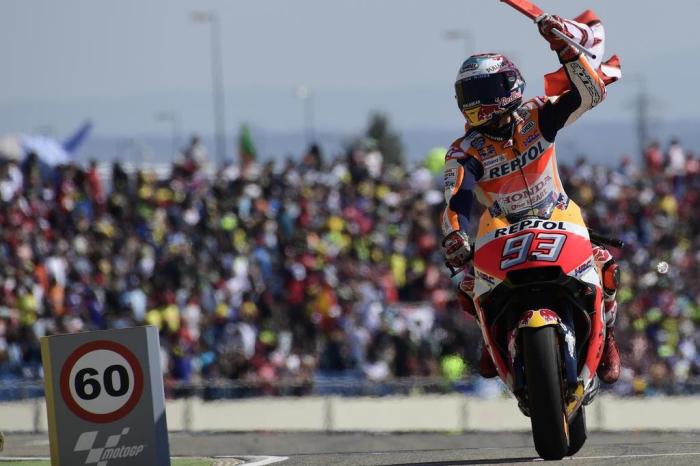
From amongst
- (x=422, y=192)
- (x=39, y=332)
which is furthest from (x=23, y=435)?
(x=422, y=192)

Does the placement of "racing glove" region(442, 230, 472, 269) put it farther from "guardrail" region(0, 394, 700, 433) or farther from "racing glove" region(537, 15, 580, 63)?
"guardrail" region(0, 394, 700, 433)

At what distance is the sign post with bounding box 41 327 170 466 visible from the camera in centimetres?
838

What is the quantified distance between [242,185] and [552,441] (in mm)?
17773

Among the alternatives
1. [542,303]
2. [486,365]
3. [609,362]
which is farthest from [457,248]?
[609,362]

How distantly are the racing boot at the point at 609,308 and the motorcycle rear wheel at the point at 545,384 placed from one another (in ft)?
3.06

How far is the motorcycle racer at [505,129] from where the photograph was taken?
363 inches

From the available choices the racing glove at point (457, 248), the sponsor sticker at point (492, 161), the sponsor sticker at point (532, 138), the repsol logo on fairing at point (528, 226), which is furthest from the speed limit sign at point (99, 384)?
the sponsor sticker at point (532, 138)

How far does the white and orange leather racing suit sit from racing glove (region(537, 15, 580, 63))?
5 cm

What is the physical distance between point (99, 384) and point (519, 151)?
299 cm

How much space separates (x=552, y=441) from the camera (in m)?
8.55

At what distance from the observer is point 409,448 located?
13.1m

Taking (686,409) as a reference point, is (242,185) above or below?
above

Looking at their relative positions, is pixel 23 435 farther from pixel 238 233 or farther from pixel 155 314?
pixel 238 233

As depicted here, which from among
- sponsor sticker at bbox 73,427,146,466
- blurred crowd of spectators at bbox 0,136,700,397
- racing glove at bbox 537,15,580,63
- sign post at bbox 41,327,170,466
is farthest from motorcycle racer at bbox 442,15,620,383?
blurred crowd of spectators at bbox 0,136,700,397
